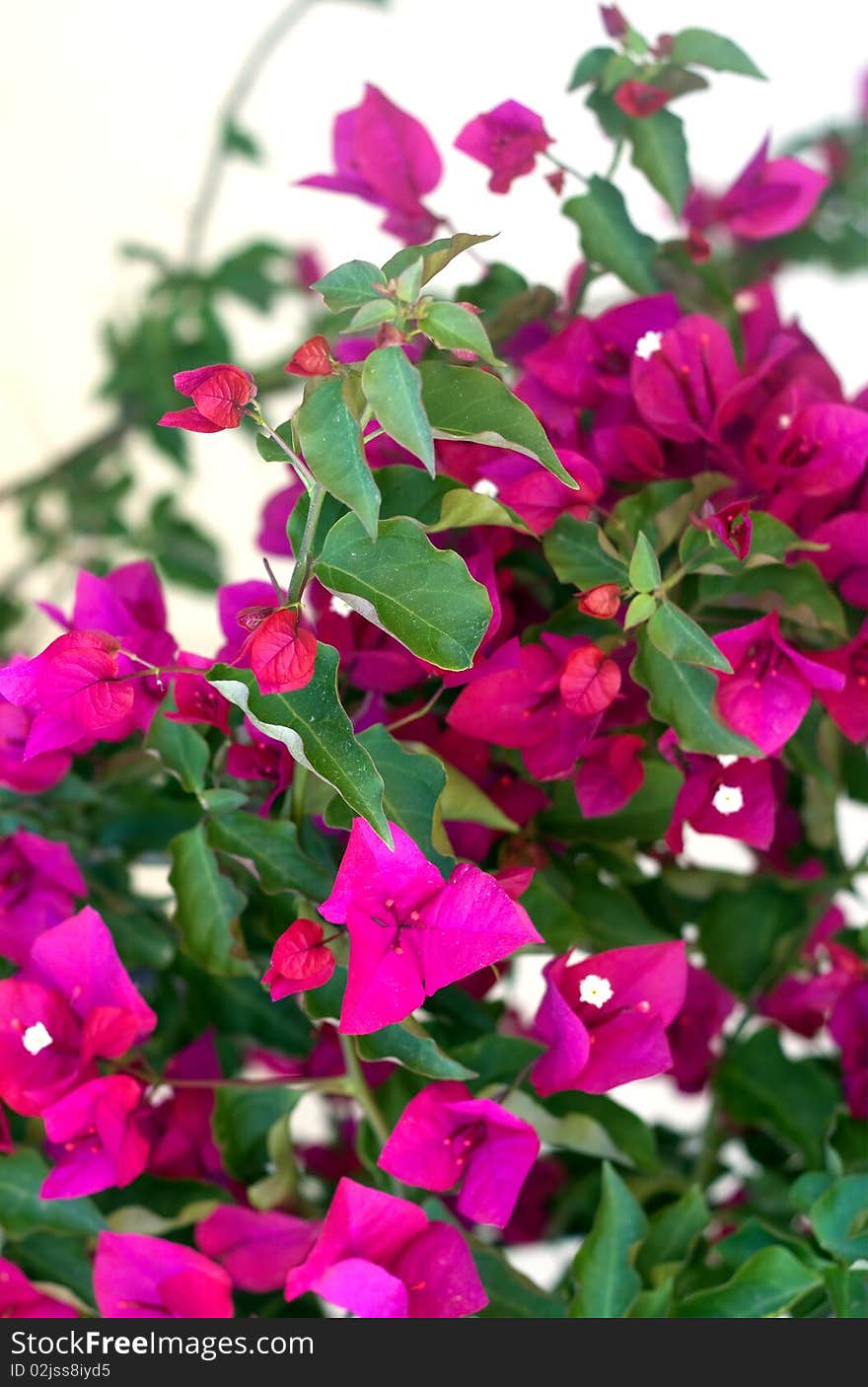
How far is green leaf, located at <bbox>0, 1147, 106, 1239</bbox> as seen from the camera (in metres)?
0.56

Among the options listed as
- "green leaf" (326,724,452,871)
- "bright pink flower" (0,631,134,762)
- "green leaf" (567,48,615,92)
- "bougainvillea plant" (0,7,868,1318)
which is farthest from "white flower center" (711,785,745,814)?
"green leaf" (567,48,615,92)

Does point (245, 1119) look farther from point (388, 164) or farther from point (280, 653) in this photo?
point (388, 164)

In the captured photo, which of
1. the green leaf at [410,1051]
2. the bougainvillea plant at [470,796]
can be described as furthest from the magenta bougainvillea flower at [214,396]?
the green leaf at [410,1051]

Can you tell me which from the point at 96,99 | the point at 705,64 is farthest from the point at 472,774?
the point at 96,99

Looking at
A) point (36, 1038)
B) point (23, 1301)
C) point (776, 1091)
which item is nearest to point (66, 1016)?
point (36, 1038)

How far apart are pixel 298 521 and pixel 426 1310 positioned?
0.29 m

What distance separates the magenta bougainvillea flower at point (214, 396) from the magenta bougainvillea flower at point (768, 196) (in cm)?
35

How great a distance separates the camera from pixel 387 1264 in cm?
50

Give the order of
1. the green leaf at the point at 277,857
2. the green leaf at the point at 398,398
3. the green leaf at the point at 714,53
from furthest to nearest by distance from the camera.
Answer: the green leaf at the point at 714,53
the green leaf at the point at 277,857
the green leaf at the point at 398,398

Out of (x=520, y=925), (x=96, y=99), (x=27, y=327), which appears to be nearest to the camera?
A: (x=520, y=925)

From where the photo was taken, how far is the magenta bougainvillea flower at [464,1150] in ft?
1.65

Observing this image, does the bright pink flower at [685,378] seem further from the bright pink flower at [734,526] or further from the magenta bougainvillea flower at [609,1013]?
the magenta bougainvillea flower at [609,1013]
